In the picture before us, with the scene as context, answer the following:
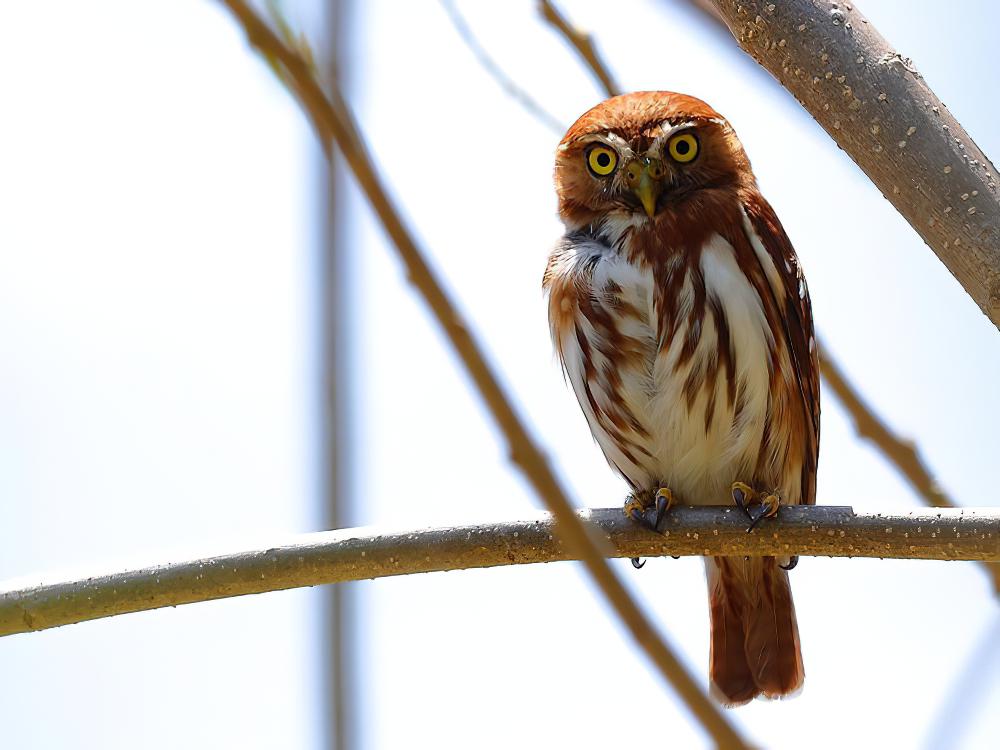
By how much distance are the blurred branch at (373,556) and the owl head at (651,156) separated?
5.68 ft

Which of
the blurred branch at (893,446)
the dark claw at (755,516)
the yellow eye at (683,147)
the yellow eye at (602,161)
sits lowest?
the blurred branch at (893,446)

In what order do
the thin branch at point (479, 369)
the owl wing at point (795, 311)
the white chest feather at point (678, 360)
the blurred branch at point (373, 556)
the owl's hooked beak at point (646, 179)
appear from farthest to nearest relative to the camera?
1. the owl's hooked beak at point (646, 179)
2. the owl wing at point (795, 311)
3. the white chest feather at point (678, 360)
4. the blurred branch at point (373, 556)
5. the thin branch at point (479, 369)

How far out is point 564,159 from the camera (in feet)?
15.0

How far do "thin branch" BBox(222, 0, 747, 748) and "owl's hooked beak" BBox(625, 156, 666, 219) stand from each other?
10.9ft

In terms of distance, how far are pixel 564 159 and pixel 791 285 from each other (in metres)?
1.09

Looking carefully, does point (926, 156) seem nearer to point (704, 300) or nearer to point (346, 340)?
point (346, 340)

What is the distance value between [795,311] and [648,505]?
919 millimetres

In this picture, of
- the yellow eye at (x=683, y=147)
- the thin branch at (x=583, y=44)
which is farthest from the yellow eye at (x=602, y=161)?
the thin branch at (x=583, y=44)

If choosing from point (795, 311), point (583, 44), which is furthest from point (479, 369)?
point (795, 311)

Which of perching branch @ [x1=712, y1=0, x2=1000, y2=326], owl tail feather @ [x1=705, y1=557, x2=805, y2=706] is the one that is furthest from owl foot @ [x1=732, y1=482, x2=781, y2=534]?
perching branch @ [x1=712, y1=0, x2=1000, y2=326]

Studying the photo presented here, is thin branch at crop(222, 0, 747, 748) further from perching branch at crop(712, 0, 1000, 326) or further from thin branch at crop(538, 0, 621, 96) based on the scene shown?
thin branch at crop(538, 0, 621, 96)

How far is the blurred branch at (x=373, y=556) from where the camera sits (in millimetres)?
2521

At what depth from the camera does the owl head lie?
13.9 ft

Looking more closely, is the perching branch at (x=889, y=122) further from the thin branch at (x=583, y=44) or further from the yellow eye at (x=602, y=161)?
the yellow eye at (x=602, y=161)
